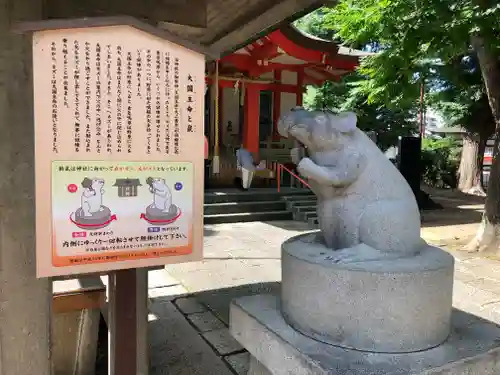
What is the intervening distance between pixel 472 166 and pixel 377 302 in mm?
15981

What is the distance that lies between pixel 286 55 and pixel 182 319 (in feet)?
27.4

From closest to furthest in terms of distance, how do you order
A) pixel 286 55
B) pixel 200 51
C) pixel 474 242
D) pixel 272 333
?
pixel 200 51 < pixel 272 333 < pixel 474 242 < pixel 286 55

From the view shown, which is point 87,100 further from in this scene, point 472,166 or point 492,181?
point 472,166

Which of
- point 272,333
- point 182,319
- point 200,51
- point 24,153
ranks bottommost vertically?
point 182,319

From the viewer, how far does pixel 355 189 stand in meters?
2.41

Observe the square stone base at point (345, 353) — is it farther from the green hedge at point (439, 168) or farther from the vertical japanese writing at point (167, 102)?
the green hedge at point (439, 168)

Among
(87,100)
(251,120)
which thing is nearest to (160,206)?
(87,100)

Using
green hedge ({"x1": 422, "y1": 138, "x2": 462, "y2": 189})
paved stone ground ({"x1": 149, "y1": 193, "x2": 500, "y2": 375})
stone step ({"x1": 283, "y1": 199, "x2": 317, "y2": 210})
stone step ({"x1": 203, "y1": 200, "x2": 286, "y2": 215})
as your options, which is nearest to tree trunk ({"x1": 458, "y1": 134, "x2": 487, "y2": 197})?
green hedge ({"x1": 422, "y1": 138, "x2": 462, "y2": 189})

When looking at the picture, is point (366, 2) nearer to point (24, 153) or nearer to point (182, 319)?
point (182, 319)

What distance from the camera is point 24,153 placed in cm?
206

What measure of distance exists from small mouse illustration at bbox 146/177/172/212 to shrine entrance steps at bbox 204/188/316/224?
6.91 metres

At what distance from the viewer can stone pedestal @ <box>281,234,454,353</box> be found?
7.03 feet

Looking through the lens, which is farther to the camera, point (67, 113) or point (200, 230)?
point (200, 230)

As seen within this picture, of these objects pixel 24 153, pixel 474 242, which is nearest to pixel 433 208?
pixel 474 242
